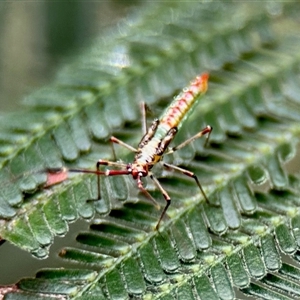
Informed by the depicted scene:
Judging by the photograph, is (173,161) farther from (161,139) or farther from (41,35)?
(41,35)

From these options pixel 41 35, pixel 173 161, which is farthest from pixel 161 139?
pixel 41 35

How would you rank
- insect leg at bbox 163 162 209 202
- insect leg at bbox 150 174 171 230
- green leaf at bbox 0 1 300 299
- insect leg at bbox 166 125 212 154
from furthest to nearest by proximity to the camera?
insect leg at bbox 166 125 212 154
insect leg at bbox 163 162 209 202
insect leg at bbox 150 174 171 230
green leaf at bbox 0 1 300 299

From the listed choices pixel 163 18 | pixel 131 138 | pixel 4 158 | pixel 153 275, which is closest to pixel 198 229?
pixel 153 275

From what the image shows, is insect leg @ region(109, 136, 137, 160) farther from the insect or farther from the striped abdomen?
the striped abdomen

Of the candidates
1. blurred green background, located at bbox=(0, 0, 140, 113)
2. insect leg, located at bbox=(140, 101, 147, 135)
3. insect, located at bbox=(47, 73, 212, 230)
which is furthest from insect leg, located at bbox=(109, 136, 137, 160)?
blurred green background, located at bbox=(0, 0, 140, 113)

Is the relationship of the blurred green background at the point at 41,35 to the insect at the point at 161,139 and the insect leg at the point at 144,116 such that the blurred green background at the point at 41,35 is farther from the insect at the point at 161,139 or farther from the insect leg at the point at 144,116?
the insect at the point at 161,139
